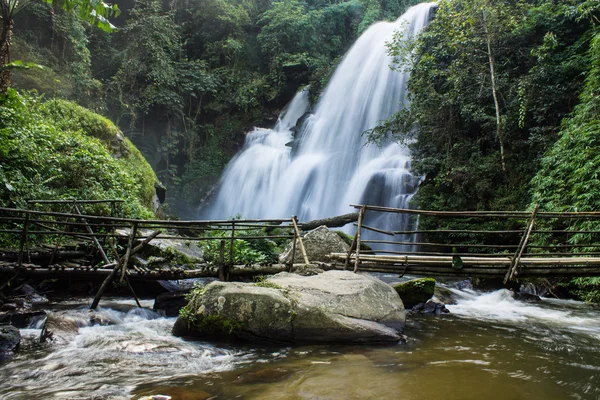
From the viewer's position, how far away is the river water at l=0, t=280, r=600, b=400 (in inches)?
121

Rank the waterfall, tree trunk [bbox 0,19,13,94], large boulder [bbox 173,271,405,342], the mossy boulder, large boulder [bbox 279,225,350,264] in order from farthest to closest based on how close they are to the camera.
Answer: the waterfall < tree trunk [bbox 0,19,13,94] < large boulder [bbox 279,225,350,264] < the mossy boulder < large boulder [bbox 173,271,405,342]

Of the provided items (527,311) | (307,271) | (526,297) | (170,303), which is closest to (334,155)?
(526,297)

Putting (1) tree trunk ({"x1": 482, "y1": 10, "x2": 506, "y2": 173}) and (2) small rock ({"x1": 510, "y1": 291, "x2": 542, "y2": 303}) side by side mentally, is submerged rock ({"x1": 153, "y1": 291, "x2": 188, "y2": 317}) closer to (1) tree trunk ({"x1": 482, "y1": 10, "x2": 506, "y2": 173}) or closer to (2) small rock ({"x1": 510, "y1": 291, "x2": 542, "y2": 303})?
(2) small rock ({"x1": 510, "y1": 291, "x2": 542, "y2": 303})

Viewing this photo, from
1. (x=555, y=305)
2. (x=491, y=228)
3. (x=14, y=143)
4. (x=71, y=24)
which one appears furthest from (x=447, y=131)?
(x=71, y=24)

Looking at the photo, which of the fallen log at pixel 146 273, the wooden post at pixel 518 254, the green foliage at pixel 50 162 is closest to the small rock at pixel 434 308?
the wooden post at pixel 518 254

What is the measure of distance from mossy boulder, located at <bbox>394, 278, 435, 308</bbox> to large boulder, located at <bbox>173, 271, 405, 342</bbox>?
6.39 ft

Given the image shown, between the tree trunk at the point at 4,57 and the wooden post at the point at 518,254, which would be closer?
the wooden post at the point at 518,254

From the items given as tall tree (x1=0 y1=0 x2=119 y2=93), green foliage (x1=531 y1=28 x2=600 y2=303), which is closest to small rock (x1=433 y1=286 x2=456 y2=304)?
green foliage (x1=531 y1=28 x2=600 y2=303)

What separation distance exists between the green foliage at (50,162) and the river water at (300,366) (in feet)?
11.5

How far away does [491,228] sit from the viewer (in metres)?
10.7

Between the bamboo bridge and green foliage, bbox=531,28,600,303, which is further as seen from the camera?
green foliage, bbox=531,28,600,303

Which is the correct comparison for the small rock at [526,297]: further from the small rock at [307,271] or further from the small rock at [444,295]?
the small rock at [307,271]

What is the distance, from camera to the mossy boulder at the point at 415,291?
642 centimetres

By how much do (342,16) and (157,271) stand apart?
2342cm
